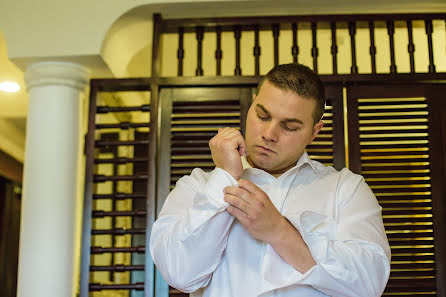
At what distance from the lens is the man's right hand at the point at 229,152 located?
52.2 inches

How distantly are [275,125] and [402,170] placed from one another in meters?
1.59

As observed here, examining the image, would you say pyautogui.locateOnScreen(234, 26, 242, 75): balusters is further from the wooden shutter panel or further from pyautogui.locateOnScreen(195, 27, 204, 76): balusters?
the wooden shutter panel

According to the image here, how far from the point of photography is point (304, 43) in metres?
4.10

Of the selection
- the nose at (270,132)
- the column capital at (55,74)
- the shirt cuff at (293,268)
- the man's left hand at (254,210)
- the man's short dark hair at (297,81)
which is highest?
the column capital at (55,74)

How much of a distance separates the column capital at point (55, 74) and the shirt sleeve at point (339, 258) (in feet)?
6.53

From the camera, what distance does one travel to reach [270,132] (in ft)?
4.90

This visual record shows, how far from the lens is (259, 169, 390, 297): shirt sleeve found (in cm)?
128

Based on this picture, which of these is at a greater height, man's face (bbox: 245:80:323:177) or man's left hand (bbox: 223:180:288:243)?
man's face (bbox: 245:80:323:177)

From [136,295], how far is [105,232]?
432 mm

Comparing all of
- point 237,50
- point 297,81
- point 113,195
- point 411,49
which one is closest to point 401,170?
point 411,49

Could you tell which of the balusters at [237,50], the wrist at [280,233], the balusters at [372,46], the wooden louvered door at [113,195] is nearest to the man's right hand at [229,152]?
the wrist at [280,233]

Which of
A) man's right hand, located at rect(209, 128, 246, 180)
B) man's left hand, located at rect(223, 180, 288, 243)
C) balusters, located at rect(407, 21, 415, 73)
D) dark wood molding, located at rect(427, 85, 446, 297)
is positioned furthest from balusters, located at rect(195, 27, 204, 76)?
man's left hand, located at rect(223, 180, 288, 243)

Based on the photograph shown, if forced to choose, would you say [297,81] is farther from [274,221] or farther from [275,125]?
[274,221]

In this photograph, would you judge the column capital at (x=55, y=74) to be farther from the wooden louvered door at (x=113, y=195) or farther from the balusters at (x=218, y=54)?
the balusters at (x=218, y=54)
